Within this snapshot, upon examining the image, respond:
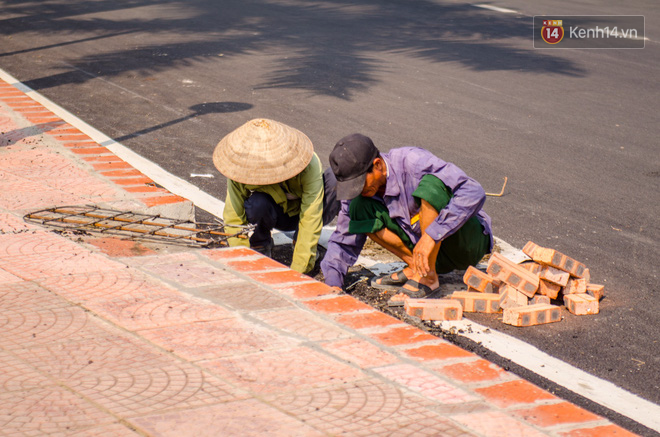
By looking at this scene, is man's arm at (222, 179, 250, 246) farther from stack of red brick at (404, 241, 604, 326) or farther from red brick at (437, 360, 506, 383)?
red brick at (437, 360, 506, 383)

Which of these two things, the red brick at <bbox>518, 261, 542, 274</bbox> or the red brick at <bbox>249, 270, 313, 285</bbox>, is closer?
the red brick at <bbox>249, 270, 313, 285</bbox>

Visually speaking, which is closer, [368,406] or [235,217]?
[368,406]

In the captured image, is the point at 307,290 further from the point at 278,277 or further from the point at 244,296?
the point at 244,296

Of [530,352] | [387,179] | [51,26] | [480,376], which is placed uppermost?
[51,26]

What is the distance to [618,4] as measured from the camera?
729 inches

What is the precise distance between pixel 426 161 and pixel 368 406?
6.30ft

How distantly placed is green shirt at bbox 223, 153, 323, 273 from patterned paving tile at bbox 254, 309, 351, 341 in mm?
1061

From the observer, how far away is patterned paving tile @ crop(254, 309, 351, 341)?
10.9 feet

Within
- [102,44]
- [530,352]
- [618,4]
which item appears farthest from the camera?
[618,4]

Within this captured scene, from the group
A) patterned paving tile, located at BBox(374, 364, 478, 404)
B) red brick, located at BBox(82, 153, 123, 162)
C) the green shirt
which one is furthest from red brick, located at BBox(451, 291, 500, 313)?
red brick, located at BBox(82, 153, 123, 162)

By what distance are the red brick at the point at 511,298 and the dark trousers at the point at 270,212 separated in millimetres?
1373

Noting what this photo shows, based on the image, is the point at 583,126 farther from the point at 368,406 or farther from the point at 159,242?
the point at 368,406

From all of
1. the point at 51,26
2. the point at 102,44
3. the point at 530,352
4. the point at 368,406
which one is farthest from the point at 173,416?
the point at 51,26

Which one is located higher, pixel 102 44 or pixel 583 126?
pixel 102 44
